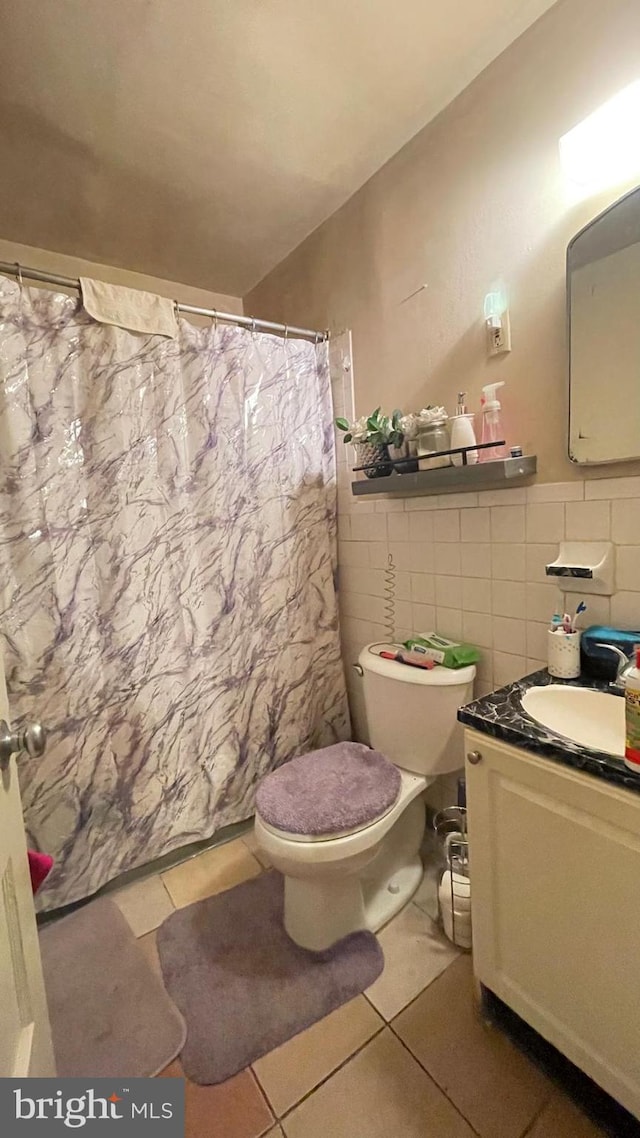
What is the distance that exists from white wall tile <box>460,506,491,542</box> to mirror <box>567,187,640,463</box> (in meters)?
0.29

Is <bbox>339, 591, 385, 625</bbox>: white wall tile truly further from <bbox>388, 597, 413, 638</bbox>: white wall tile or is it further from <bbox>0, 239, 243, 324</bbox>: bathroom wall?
<bbox>0, 239, 243, 324</bbox>: bathroom wall

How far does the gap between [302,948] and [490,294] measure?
1.82 metres

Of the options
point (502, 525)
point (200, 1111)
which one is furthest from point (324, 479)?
point (200, 1111)

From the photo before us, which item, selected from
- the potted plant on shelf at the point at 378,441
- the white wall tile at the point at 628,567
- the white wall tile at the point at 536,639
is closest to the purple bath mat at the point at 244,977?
the white wall tile at the point at 536,639

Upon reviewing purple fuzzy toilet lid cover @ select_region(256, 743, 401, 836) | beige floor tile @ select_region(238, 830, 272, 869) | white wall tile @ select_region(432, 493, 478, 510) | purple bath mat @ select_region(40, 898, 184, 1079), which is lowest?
beige floor tile @ select_region(238, 830, 272, 869)

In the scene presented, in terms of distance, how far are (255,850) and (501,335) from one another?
1.81 meters

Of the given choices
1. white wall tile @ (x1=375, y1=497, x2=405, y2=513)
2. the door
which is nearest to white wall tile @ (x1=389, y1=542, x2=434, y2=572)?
white wall tile @ (x1=375, y1=497, x2=405, y2=513)

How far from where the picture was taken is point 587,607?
3.76 ft

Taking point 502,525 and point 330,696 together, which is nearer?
point 502,525

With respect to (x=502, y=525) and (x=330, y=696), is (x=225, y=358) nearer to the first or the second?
(x=502, y=525)

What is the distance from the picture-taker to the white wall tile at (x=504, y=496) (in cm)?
125

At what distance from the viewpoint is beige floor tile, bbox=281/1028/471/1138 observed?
0.88 m

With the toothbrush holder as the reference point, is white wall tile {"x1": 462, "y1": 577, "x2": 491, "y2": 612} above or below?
above

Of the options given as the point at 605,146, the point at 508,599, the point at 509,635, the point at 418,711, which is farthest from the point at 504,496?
the point at 605,146
